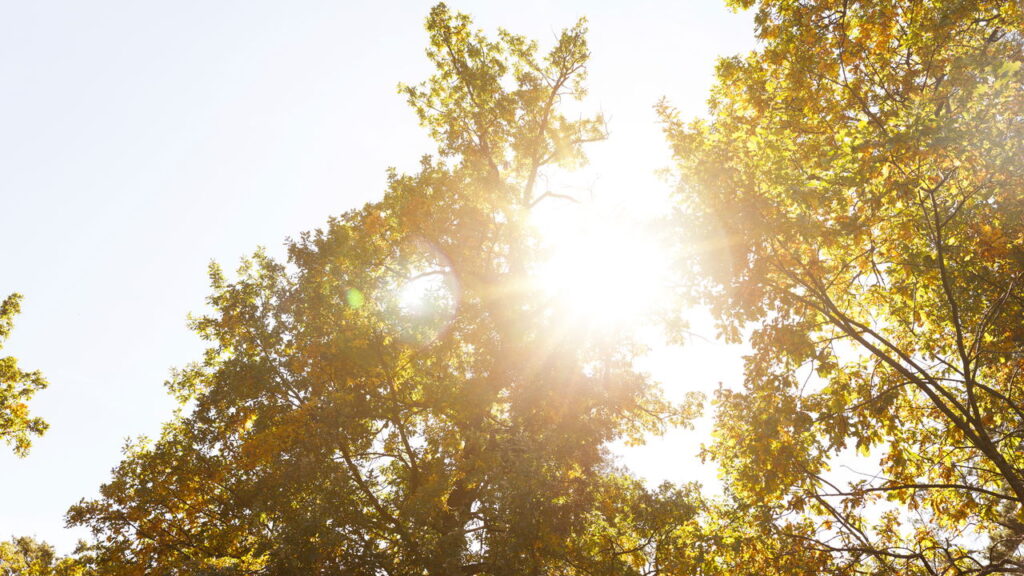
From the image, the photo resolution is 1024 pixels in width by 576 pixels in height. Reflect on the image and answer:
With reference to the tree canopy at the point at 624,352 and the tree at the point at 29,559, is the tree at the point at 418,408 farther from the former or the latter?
the tree at the point at 29,559

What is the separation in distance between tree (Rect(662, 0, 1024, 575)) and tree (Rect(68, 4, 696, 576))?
466 centimetres

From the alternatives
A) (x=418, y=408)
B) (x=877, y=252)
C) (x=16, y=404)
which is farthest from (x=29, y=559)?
(x=877, y=252)

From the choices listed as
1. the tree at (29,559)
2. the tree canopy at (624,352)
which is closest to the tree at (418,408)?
the tree canopy at (624,352)

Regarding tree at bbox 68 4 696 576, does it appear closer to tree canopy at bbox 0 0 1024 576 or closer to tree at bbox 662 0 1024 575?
tree canopy at bbox 0 0 1024 576

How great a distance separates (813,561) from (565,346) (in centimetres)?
783

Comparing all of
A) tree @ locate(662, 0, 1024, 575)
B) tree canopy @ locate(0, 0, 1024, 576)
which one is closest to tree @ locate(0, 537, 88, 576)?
tree canopy @ locate(0, 0, 1024, 576)

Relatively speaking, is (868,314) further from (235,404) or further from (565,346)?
(235,404)

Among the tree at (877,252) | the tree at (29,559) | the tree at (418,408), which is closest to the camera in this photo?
the tree at (877,252)

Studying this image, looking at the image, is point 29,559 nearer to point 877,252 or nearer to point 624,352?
point 624,352

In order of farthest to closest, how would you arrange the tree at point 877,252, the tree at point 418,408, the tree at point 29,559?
1. the tree at point 29,559
2. the tree at point 418,408
3. the tree at point 877,252

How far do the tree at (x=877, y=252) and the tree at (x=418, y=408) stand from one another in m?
4.66

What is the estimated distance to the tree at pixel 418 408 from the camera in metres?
11.1

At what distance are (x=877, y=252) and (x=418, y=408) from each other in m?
10.2

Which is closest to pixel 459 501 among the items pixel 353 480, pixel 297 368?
pixel 353 480
